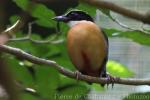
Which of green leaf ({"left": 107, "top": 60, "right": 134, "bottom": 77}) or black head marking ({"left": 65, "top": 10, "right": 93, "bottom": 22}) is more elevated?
black head marking ({"left": 65, "top": 10, "right": 93, "bottom": 22})

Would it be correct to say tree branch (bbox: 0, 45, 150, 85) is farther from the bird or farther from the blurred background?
the bird

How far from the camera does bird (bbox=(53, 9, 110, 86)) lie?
1398 mm

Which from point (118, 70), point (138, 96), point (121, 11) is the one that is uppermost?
point (121, 11)

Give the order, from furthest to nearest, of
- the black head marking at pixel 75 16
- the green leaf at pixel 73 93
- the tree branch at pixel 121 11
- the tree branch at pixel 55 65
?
1. the black head marking at pixel 75 16
2. the green leaf at pixel 73 93
3. the tree branch at pixel 55 65
4. the tree branch at pixel 121 11

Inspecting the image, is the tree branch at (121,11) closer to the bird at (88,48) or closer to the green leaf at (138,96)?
the green leaf at (138,96)

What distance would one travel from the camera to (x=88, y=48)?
55.7 inches

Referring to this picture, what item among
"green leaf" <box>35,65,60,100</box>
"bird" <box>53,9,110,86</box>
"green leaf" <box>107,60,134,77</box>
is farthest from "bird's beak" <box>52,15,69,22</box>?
"green leaf" <box>35,65,60,100</box>

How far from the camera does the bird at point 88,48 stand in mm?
1398

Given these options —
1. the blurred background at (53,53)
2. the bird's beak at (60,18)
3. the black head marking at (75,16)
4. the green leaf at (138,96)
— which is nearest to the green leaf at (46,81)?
the blurred background at (53,53)

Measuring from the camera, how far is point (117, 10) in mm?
258

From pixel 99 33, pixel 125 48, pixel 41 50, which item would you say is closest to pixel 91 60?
pixel 99 33

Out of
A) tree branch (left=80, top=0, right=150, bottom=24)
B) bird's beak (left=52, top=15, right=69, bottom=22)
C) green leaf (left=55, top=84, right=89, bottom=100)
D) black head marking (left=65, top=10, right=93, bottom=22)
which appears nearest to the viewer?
tree branch (left=80, top=0, right=150, bottom=24)

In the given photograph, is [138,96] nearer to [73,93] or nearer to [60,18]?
[73,93]

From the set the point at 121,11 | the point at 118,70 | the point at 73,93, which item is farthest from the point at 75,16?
the point at 121,11
